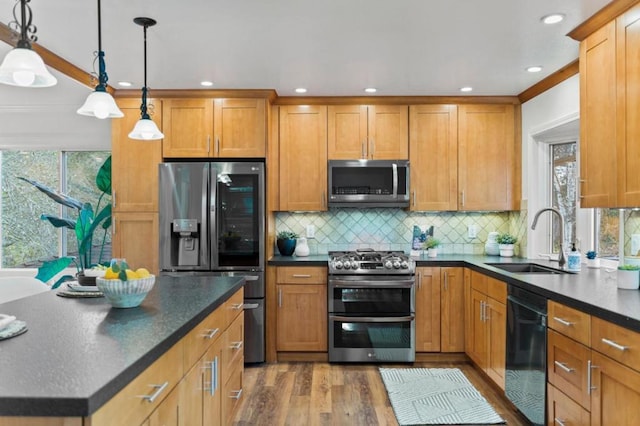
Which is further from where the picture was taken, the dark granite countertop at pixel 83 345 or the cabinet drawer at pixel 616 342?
the cabinet drawer at pixel 616 342

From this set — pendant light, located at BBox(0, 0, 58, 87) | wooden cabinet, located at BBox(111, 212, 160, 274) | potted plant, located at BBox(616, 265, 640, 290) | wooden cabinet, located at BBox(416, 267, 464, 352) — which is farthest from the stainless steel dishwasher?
wooden cabinet, located at BBox(111, 212, 160, 274)

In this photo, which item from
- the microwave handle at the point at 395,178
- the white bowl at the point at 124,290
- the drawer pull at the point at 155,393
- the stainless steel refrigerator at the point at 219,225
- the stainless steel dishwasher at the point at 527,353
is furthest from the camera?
the microwave handle at the point at 395,178

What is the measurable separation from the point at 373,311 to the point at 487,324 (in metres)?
0.95

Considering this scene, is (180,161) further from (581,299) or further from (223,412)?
(581,299)

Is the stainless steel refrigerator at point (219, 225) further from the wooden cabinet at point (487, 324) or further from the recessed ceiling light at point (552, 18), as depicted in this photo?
the recessed ceiling light at point (552, 18)

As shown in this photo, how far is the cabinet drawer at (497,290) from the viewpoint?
3064mm

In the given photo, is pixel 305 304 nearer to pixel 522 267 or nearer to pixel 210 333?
pixel 522 267

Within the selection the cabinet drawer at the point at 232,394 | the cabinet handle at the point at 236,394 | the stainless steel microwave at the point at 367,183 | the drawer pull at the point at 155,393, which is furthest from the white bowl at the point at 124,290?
the stainless steel microwave at the point at 367,183

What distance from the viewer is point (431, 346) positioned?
4.02 meters

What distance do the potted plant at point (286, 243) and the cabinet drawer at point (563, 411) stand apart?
99.1 inches

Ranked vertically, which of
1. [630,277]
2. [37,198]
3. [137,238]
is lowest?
[630,277]

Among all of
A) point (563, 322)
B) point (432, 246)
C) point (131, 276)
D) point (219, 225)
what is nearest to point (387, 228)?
point (432, 246)

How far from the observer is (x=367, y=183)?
4230 mm

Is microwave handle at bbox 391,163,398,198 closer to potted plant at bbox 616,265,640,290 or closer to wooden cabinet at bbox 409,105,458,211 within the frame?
wooden cabinet at bbox 409,105,458,211
